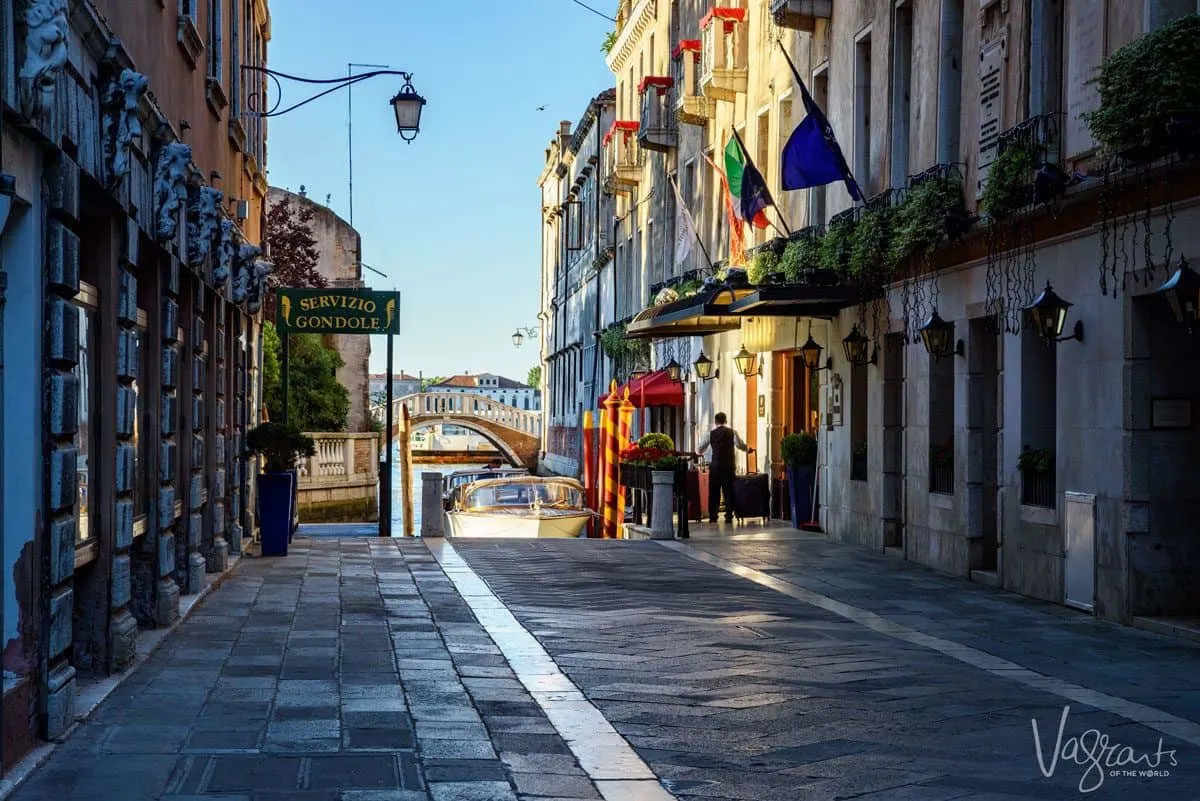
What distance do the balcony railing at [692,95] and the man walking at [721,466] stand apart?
7.67 metres

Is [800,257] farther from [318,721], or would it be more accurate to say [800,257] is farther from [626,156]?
[626,156]

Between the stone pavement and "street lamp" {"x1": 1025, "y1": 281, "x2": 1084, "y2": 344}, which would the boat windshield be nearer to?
the stone pavement

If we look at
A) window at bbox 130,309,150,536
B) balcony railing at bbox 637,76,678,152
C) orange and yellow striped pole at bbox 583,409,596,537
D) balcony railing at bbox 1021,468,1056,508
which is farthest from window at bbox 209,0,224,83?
orange and yellow striped pole at bbox 583,409,596,537

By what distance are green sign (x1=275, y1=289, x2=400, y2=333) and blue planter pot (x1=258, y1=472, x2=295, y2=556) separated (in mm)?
4262

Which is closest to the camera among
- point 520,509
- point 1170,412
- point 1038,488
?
point 1170,412

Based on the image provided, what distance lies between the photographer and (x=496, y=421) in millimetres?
80688

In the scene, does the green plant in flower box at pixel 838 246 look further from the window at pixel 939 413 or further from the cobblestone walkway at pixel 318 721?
the cobblestone walkway at pixel 318 721

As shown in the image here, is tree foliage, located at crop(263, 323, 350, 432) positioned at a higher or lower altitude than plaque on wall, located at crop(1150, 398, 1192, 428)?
higher

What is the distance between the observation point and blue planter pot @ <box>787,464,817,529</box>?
2362 centimetres

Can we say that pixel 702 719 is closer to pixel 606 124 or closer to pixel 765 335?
pixel 765 335

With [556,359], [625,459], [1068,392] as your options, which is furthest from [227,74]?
[556,359]

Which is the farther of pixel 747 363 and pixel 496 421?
pixel 496 421

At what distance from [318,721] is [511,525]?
18.1 m

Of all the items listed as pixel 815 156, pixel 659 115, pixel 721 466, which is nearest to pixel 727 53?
pixel 659 115
